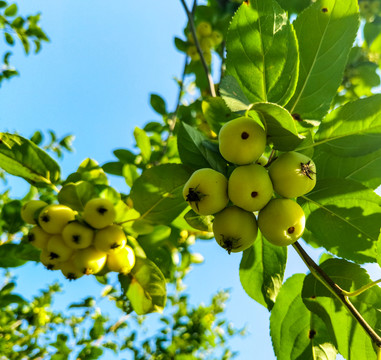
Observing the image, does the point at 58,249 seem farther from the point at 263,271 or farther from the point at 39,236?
the point at 263,271

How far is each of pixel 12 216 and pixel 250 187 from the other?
1981 millimetres

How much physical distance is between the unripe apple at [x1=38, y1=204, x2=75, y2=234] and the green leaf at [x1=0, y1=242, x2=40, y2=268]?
58 cm

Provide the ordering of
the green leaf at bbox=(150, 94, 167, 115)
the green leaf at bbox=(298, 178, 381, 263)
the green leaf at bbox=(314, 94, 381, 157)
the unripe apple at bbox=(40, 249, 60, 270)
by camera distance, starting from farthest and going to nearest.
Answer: the green leaf at bbox=(150, 94, 167, 115)
the unripe apple at bbox=(40, 249, 60, 270)
the green leaf at bbox=(298, 178, 381, 263)
the green leaf at bbox=(314, 94, 381, 157)

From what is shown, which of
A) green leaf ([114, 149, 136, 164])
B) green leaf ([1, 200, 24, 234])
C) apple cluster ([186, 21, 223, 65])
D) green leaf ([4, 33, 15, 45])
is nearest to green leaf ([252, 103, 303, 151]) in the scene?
green leaf ([114, 149, 136, 164])

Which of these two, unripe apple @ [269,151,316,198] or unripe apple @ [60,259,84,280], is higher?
unripe apple @ [60,259,84,280]

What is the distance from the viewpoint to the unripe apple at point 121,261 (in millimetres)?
1753

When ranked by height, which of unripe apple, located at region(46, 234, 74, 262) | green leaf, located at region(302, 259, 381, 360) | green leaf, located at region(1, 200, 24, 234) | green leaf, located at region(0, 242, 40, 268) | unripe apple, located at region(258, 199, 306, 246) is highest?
green leaf, located at region(1, 200, 24, 234)

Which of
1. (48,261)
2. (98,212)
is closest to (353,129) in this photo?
(98,212)

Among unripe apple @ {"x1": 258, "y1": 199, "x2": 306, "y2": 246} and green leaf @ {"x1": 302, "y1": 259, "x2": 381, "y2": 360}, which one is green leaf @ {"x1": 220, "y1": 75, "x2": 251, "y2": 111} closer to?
unripe apple @ {"x1": 258, "y1": 199, "x2": 306, "y2": 246}

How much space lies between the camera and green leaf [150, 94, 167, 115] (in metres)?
3.58

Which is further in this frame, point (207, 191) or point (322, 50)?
point (322, 50)

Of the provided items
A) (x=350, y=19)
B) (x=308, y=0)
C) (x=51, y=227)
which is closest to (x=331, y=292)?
(x=350, y=19)

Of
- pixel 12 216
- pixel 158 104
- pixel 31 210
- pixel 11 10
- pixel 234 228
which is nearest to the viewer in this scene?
pixel 234 228

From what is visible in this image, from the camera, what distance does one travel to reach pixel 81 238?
1.66 m
